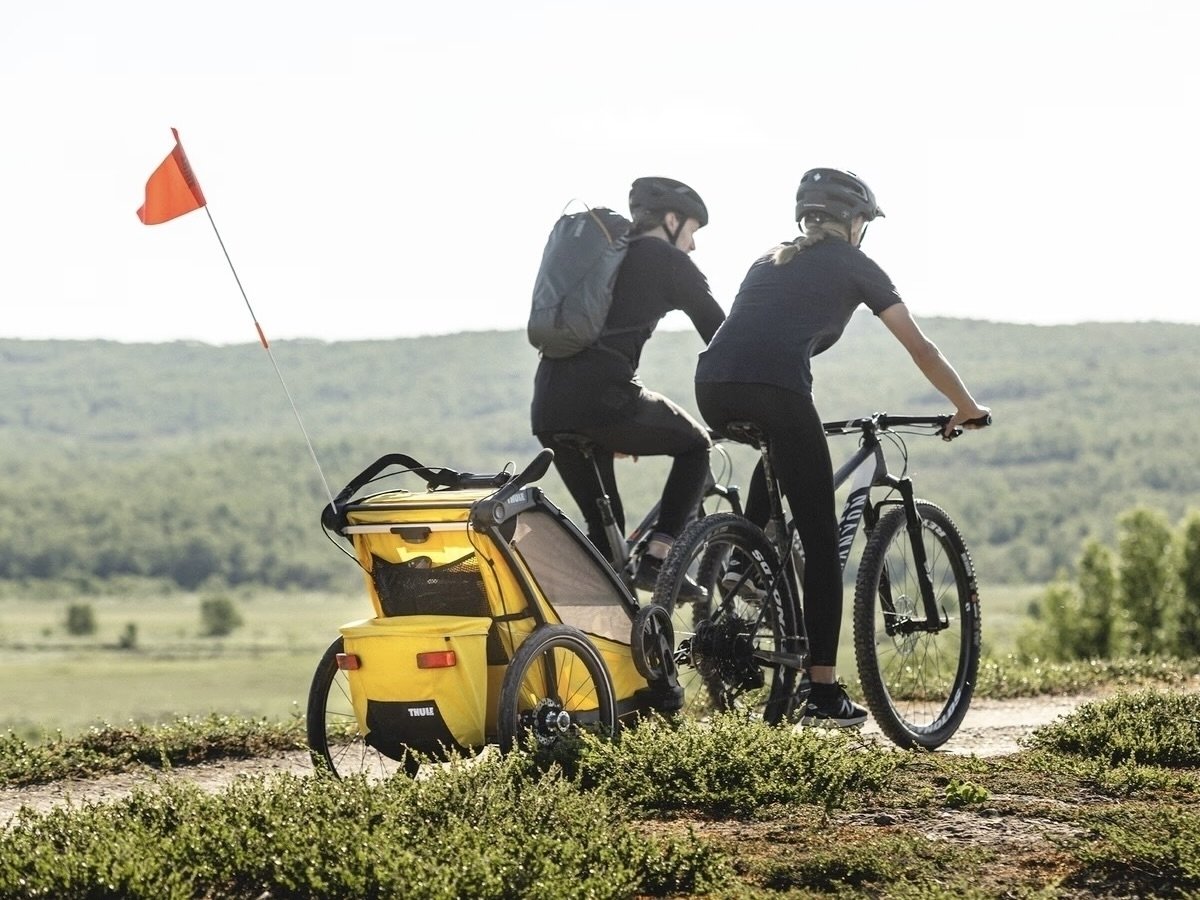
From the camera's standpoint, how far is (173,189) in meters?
6.46

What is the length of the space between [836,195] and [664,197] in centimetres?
73

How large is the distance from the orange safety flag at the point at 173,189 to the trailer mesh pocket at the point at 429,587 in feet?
6.01

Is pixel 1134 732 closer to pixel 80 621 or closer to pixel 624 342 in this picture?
pixel 624 342

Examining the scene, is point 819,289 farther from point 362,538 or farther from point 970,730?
point 970,730

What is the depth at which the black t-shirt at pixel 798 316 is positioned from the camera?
6129 mm

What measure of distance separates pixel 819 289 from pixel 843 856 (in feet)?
8.83

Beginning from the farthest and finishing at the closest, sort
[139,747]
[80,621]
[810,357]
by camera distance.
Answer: [80,621] < [139,747] < [810,357]

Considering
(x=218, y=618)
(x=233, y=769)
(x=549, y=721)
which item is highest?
(x=549, y=721)

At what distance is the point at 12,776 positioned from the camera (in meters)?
6.45

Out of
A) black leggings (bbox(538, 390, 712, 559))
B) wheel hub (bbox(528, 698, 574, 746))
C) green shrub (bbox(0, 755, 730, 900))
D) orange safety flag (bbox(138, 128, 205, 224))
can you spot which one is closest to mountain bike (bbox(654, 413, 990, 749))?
black leggings (bbox(538, 390, 712, 559))

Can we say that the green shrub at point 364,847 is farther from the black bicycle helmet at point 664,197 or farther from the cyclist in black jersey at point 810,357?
→ the black bicycle helmet at point 664,197

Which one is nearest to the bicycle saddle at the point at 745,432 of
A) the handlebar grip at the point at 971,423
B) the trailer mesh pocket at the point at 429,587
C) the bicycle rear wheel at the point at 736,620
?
the bicycle rear wheel at the point at 736,620

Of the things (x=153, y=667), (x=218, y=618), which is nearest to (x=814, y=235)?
(x=153, y=667)

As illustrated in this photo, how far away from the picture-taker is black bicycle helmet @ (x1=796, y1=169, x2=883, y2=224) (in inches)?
247
